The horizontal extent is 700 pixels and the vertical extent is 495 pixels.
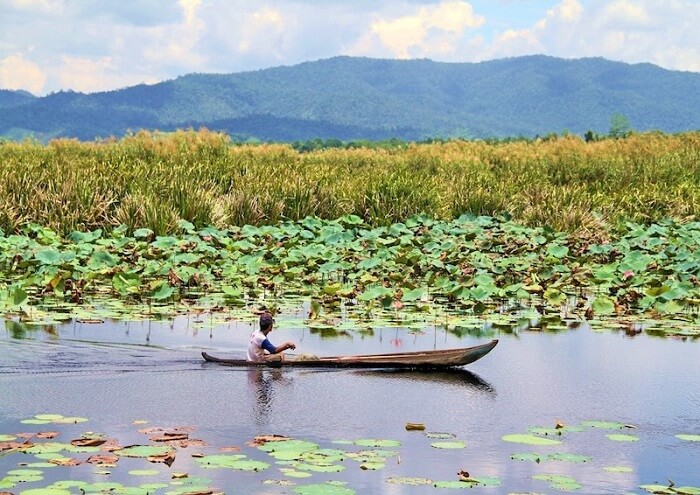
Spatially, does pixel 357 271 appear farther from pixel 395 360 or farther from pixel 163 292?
pixel 395 360

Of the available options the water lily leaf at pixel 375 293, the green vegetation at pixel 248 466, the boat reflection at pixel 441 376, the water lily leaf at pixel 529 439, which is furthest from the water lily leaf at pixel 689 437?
the water lily leaf at pixel 375 293

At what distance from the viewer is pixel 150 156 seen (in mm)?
27469

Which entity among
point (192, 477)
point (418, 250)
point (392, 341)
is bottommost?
point (192, 477)

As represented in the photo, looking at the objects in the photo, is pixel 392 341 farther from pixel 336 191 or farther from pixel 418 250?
pixel 336 191

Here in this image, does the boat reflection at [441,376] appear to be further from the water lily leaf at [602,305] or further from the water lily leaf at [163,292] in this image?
the water lily leaf at [163,292]

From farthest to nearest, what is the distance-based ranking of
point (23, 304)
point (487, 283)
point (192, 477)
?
point (487, 283) < point (23, 304) < point (192, 477)

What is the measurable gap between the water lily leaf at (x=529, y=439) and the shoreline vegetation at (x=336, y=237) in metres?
4.97

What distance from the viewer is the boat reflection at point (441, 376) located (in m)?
9.48

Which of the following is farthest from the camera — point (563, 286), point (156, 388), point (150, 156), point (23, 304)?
point (150, 156)

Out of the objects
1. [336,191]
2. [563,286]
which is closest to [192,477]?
[563,286]

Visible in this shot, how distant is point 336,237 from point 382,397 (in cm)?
953

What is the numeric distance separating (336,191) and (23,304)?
404 inches

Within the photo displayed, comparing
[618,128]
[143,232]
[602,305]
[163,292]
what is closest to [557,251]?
[602,305]

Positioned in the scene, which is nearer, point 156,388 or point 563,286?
point 156,388
